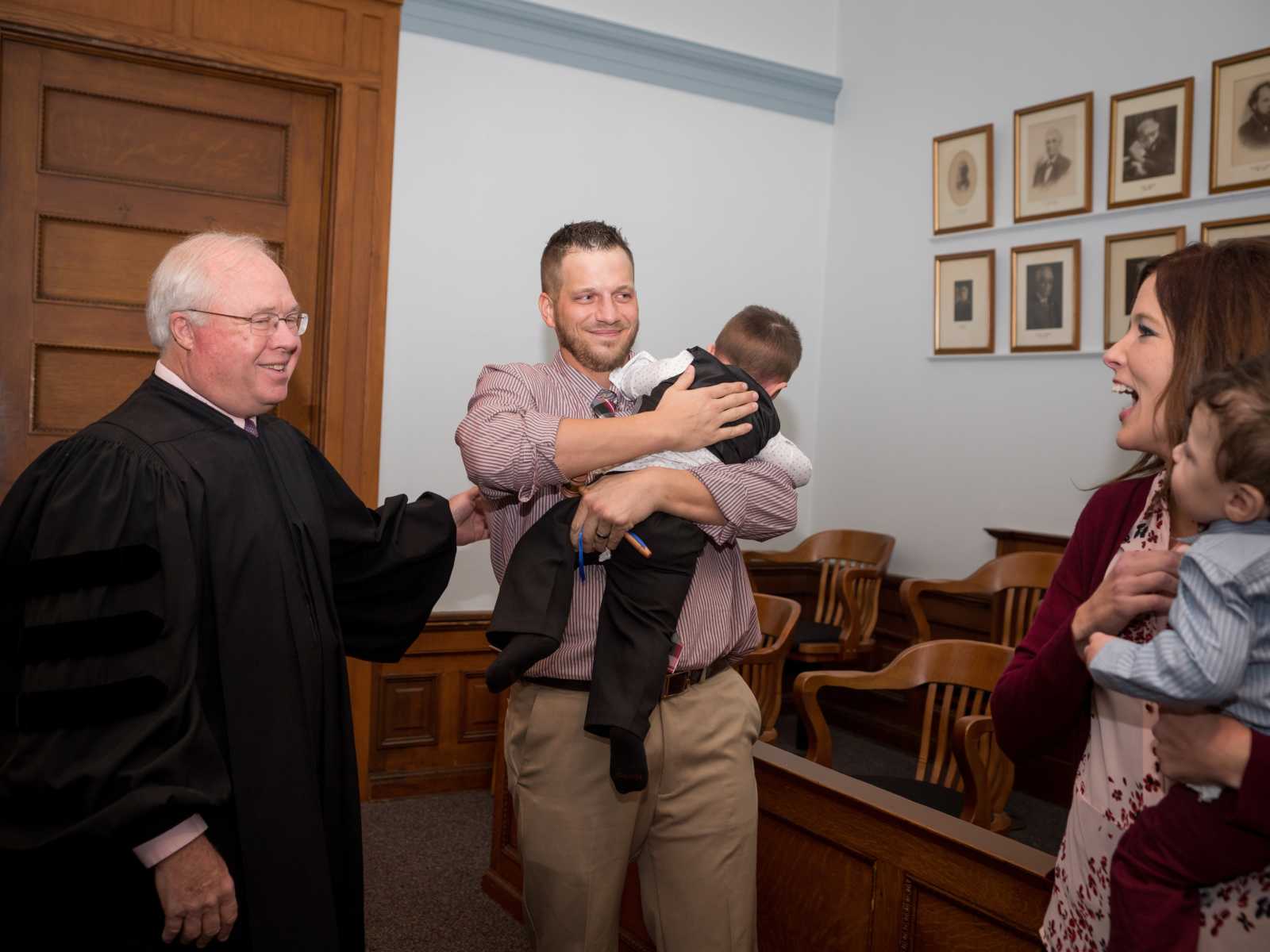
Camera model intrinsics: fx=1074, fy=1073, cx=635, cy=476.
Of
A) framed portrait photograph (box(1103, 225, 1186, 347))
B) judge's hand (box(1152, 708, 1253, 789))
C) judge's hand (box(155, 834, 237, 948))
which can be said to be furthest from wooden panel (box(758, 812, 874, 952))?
framed portrait photograph (box(1103, 225, 1186, 347))

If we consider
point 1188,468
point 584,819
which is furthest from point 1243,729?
point 584,819

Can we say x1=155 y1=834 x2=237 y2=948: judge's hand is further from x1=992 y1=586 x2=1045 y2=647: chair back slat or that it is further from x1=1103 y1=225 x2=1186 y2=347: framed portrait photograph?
x1=1103 y1=225 x2=1186 y2=347: framed portrait photograph

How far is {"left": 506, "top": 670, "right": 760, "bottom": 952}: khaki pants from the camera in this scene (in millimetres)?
2018

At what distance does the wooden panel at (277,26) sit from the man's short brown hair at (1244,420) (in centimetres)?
449

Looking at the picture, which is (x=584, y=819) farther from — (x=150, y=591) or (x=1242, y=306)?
(x=1242, y=306)

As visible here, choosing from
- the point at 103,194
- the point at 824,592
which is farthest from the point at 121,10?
the point at 824,592

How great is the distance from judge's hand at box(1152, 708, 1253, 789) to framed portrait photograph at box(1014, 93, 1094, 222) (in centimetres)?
447

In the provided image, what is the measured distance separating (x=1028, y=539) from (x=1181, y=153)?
1.89 m

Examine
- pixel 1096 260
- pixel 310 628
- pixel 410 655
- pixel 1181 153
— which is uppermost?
pixel 1181 153

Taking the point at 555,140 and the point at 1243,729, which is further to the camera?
the point at 555,140

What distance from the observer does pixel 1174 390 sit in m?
1.49

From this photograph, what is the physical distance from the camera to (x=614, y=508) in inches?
76.2

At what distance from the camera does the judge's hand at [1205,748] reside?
1.29m

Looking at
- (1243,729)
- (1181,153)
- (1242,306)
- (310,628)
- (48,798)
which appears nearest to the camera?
(1243,729)
